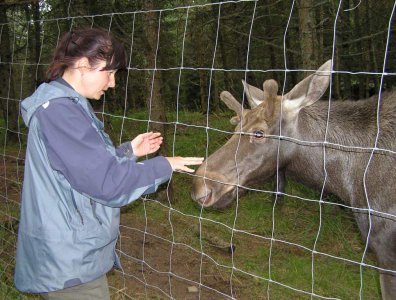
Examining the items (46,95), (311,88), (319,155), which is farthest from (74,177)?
(319,155)

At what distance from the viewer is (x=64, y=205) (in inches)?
87.4

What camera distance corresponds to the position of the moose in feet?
10.1

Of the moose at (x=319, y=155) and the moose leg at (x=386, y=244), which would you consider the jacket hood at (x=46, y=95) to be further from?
the moose leg at (x=386, y=244)

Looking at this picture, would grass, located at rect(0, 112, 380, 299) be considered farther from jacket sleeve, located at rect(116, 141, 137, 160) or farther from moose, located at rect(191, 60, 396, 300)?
jacket sleeve, located at rect(116, 141, 137, 160)

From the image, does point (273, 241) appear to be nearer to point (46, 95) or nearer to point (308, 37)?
point (308, 37)

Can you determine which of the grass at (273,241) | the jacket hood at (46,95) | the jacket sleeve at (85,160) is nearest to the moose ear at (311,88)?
the grass at (273,241)

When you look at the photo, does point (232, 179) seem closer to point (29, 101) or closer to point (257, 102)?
point (257, 102)

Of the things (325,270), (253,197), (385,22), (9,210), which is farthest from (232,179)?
(385,22)

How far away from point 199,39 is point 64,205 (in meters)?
11.2

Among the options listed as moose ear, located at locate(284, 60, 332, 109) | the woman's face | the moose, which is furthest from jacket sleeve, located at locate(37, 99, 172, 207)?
moose ear, located at locate(284, 60, 332, 109)

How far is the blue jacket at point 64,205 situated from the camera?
2098 mm

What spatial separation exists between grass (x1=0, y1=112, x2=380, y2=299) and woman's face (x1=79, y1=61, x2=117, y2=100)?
4.17 feet

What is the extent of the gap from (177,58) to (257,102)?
12613 mm

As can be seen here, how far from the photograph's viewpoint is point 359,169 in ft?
10.8
